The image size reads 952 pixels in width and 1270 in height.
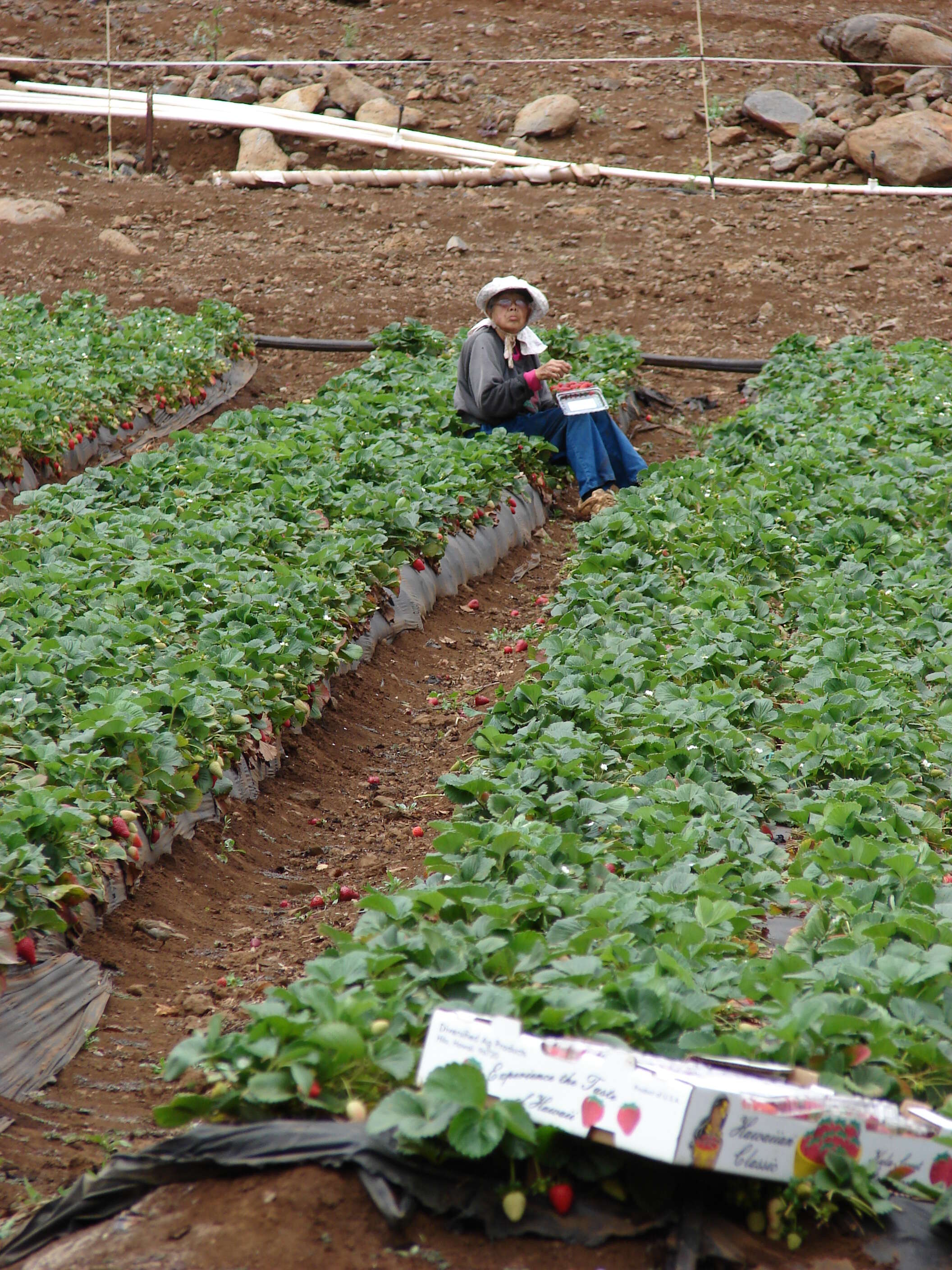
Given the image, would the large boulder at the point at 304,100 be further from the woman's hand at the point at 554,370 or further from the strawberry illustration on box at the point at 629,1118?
the strawberry illustration on box at the point at 629,1118

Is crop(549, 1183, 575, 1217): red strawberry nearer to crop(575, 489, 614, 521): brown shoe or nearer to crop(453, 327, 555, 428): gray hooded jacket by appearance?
crop(575, 489, 614, 521): brown shoe

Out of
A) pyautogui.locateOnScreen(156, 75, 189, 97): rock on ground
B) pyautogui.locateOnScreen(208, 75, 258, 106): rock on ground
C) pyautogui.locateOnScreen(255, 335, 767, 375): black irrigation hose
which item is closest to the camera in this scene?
pyautogui.locateOnScreen(255, 335, 767, 375): black irrigation hose

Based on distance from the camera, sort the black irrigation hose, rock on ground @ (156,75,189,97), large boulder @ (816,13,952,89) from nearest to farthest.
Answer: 1. the black irrigation hose
2. large boulder @ (816,13,952,89)
3. rock on ground @ (156,75,189,97)

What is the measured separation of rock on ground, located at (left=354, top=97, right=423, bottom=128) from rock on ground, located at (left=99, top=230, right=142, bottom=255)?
4.84 meters

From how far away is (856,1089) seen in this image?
181cm

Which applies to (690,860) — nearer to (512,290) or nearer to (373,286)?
(512,290)

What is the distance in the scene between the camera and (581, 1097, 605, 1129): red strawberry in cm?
166

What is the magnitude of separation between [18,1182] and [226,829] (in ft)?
4.88

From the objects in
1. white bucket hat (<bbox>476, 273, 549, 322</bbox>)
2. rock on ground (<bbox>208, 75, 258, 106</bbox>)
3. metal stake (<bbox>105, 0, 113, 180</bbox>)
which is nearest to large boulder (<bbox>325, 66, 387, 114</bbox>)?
rock on ground (<bbox>208, 75, 258, 106</bbox>)

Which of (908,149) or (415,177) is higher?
(908,149)

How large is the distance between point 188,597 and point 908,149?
11.8 meters

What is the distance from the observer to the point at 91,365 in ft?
24.9

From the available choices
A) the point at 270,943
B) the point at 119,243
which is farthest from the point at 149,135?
the point at 270,943

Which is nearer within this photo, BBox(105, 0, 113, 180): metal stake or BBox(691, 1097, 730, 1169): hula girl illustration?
BBox(691, 1097, 730, 1169): hula girl illustration
